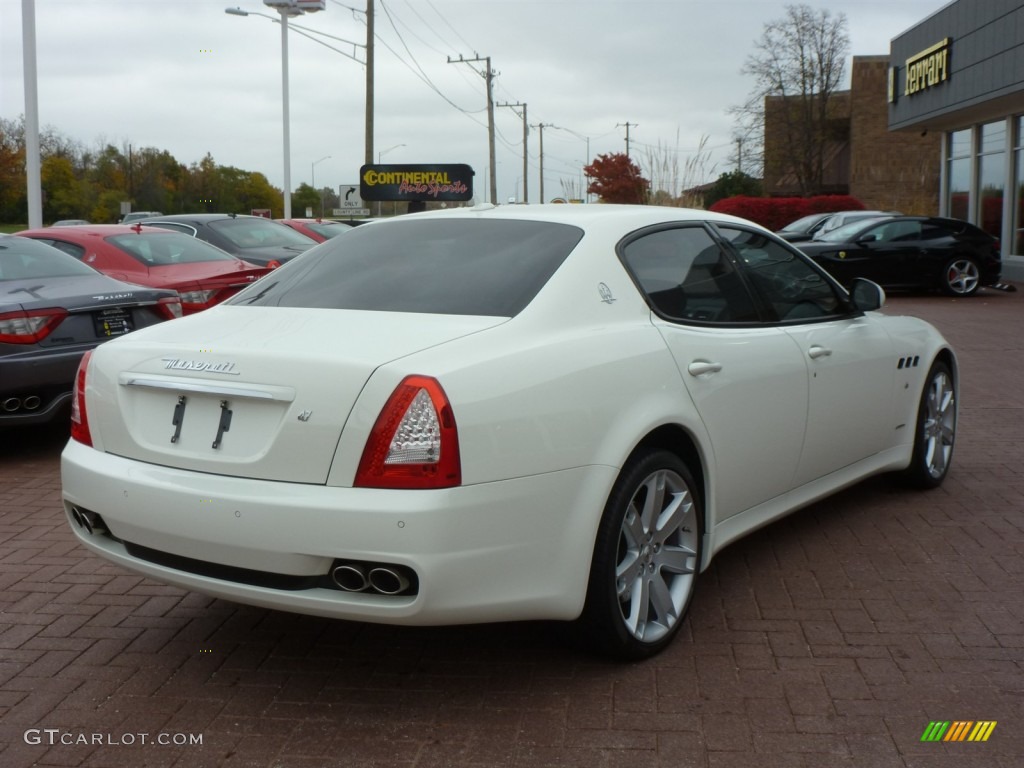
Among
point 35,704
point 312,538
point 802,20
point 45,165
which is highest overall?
point 802,20

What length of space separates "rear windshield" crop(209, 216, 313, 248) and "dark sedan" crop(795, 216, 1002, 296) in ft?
29.7

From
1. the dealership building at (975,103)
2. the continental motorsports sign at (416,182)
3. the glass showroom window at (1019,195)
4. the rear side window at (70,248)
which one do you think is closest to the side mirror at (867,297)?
the rear side window at (70,248)

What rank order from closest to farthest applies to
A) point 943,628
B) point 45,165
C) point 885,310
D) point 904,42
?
point 943,628 → point 885,310 → point 904,42 → point 45,165

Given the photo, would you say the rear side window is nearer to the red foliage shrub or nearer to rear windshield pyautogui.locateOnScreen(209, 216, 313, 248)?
rear windshield pyautogui.locateOnScreen(209, 216, 313, 248)

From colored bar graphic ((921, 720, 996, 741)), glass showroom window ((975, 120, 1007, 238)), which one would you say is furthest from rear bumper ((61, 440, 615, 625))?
glass showroom window ((975, 120, 1007, 238))

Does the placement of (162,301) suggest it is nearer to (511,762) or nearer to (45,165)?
(511,762)

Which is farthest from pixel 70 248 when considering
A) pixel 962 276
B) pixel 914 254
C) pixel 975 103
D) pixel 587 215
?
pixel 975 103

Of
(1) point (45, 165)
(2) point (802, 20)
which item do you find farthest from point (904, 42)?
(1) point (45, 165)

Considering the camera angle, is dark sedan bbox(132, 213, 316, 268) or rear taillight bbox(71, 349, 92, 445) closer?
rear taillight bbox(71, 349, 92, 445)

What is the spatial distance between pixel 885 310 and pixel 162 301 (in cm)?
1243

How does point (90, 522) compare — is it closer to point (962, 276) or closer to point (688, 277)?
point (688, 277)

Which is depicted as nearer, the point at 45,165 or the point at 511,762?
the point at 511,762

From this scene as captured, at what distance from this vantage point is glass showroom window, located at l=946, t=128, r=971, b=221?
27188 millimetres

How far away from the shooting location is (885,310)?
55.9 ft
